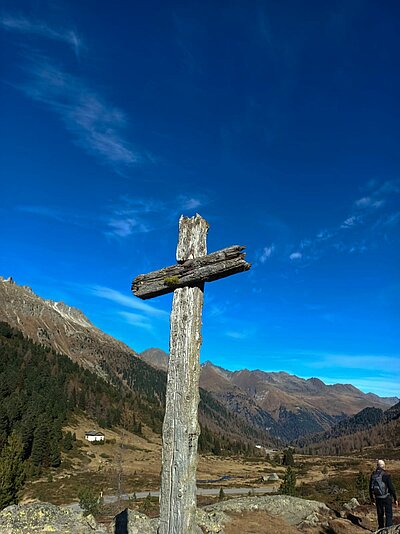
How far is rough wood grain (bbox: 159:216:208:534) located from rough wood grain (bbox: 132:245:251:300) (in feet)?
0.72

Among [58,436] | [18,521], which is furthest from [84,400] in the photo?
[18,521]

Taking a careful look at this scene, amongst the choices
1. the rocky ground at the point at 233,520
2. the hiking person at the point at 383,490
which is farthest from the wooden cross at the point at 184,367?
the hiking person at the point at 383,490

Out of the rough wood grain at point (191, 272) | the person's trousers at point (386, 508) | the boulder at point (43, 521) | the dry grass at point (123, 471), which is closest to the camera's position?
the rough wood grain at point (191, 272)

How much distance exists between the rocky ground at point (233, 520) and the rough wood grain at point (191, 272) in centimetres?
991

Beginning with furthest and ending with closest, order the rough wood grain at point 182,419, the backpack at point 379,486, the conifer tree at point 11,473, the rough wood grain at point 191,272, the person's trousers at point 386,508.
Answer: the conifer tree at point 11,473 → the backpack at point 379,486 → the person's trousers at point 386,508 → the rough wood grain at point 191,272 → the rough wood grain at point 182,419

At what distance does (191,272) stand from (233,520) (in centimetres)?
2060

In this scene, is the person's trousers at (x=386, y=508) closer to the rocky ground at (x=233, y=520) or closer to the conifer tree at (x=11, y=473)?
the rocky ground at (x=233, y=520)

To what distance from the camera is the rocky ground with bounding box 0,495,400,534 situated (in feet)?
54.7

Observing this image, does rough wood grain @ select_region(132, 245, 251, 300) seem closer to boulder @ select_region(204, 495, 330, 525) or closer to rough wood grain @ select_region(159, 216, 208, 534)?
rough wood grain @ select_region(159, 216, 208, 534)

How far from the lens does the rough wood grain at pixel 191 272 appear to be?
6.83 metres

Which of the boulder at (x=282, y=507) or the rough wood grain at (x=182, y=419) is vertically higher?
the rough wood grain at (x=182, y=419)

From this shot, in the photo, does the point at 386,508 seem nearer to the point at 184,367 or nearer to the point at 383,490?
the point at 383,490

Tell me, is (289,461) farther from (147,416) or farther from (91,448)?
(147,416)

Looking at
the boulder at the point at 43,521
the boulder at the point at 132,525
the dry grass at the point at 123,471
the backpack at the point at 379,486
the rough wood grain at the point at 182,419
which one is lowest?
the dry grass at the point at 123,471
